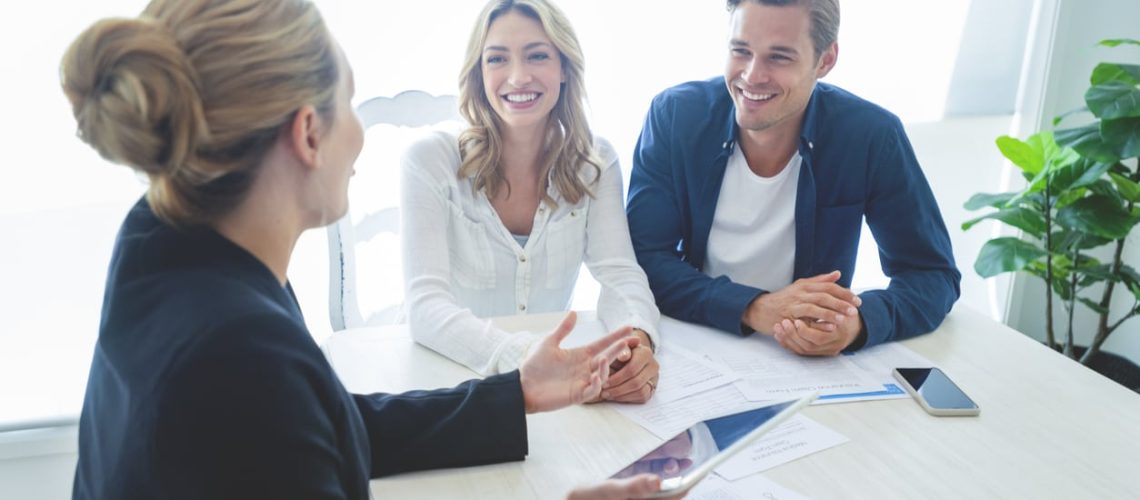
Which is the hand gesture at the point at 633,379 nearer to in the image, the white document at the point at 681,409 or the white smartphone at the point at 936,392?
the white document at the point at 681,409

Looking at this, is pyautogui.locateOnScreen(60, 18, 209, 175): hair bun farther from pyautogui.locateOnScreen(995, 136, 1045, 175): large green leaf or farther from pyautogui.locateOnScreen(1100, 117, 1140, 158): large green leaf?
pyautogui.locateOnScreen(995, 136, 1045, 175): large green leaf

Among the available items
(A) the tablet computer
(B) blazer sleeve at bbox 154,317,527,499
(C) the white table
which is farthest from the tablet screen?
(B) blazer sleeve at bbox 154,317,527,499

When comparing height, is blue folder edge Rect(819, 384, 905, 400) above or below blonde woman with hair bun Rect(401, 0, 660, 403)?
below

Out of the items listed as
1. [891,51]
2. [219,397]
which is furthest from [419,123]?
[891,51]

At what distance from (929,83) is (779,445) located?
6.77 feet

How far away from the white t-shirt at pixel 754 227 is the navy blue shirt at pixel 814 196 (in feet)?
0.09

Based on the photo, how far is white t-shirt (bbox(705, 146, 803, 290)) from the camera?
71.6 inches

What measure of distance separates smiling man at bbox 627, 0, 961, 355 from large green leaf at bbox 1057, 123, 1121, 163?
25.1 inches

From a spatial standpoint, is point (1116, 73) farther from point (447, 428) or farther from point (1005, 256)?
point (447, 428)

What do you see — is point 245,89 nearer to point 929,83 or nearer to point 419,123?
point 419,123

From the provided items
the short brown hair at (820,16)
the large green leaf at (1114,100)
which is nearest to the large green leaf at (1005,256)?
the large green leaf at (1114,100)

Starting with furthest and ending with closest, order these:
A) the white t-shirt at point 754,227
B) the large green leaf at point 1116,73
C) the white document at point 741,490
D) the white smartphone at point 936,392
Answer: the large green leaf at point 1116,73 < the white t-shirt at point 754,227 < the white smartphone at point 936,392 < the white document at point 741,490

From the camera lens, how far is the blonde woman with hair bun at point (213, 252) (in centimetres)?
70

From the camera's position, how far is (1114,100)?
81.6 inches
